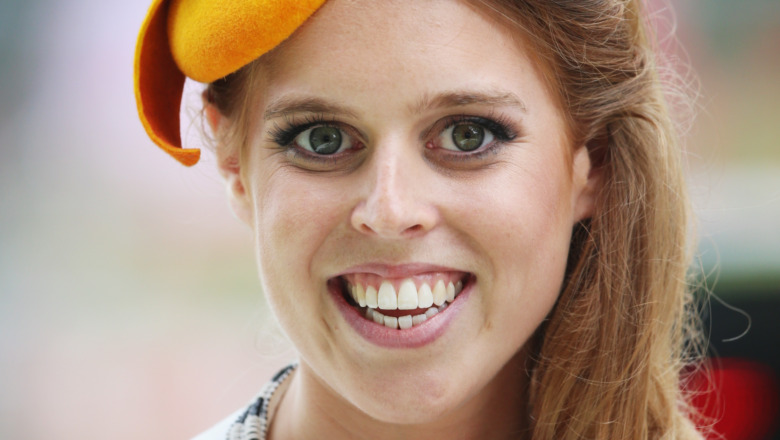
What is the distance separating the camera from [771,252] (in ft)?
11.6

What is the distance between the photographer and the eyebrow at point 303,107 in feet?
5.17

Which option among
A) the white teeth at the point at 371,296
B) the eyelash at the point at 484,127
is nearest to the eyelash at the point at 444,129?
the eyelash at the point at 484,127

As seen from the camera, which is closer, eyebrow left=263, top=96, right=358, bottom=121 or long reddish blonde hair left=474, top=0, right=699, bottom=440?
eyebrow left=263, top=96, right=358, bottom=121

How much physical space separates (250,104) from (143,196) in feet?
12.1

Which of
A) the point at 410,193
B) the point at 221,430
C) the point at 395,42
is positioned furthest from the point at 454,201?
the point at 221,430

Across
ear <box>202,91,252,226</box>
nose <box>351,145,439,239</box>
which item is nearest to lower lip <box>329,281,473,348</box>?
nose <box>351,145,439,239</box>

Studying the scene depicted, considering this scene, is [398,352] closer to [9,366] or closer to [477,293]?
[477,293]

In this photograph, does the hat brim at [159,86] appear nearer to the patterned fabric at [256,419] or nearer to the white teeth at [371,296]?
the white teeth at [371,296]

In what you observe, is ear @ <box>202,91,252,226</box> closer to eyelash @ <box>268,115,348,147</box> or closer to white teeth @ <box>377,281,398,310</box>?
eyelash @ <box>268,115,348,147</box>

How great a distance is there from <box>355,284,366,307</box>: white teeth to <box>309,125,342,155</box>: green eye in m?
0.27

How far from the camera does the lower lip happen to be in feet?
5.37

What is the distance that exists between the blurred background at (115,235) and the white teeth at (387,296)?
9.42 ft

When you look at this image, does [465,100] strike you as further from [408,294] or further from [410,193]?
[408,294]

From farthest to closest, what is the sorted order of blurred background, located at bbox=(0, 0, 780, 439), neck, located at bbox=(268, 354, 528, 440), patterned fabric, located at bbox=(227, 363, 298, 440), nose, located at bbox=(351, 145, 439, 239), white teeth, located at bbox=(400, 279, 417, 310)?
1. blurred background, located at bbox=(0, 0, 780, 439)
2. patterned fabric, located at bbox=(227, 363, 298, 440)
3. neck, located at bbox=(268, 354, 528, 440)
4. white teeth, located at bbox=(400, 279, 417, 310)
5. nose, located at bbox=(351, 145, 439, 239)
